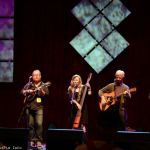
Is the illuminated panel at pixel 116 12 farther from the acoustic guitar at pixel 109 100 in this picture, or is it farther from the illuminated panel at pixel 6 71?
the illuminated panel at pixel 6 71

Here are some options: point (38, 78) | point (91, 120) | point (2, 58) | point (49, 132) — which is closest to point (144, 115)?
point (91, 120)

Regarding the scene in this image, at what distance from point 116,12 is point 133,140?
621 centimetres

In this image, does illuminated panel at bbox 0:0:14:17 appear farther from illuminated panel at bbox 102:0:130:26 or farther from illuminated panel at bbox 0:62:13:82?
illuminated panel at bbox 102:0:130:26

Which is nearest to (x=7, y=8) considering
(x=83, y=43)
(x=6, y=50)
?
(x=6, y=50)

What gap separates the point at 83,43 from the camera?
504 inches

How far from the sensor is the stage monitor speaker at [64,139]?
7507mm

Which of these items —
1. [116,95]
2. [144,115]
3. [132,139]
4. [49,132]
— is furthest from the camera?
[144,115]

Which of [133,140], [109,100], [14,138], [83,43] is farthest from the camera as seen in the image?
[83,43]

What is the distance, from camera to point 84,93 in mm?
10797

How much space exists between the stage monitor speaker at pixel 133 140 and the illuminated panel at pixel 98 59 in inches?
219

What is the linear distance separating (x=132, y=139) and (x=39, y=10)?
656cm

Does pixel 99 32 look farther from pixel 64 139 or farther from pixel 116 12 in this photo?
pixel 64 139

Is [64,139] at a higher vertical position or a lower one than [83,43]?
lower

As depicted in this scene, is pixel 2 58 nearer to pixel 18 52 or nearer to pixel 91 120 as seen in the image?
pixel 18 52
